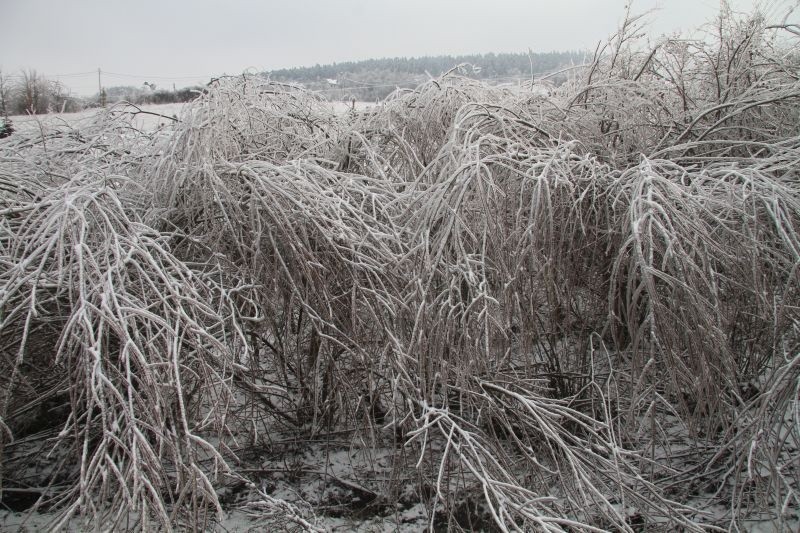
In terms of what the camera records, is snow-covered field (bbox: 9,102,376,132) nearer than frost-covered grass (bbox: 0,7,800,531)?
No

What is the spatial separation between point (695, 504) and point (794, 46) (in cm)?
358

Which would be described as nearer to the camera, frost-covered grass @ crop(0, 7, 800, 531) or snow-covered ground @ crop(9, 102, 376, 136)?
frost-covered grass @ crop(0, 7, 800, 531)

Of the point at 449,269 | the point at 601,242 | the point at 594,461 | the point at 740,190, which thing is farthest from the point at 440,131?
the point at 594,461

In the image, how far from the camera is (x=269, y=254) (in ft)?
10.9

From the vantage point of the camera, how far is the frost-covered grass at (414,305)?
8.34 ft

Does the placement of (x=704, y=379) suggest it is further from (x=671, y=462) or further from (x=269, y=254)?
(x=269, y=254)

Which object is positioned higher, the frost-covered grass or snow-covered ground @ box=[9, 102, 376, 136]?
snow-covered ground @ box=[9, 102, 376, 136]

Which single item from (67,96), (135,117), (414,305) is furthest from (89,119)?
(414,305)

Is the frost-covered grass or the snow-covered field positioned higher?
the snow-covered field

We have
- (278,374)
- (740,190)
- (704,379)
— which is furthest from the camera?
(278,374)

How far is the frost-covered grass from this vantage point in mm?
2543

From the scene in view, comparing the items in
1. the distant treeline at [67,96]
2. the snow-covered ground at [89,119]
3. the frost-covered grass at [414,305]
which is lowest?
the frost-covered grass at [414,305]

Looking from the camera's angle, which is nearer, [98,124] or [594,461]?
[594,461]

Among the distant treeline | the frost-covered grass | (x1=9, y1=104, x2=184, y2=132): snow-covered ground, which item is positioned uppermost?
the distant treeline
